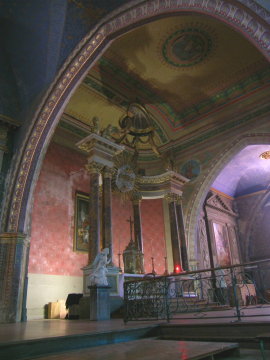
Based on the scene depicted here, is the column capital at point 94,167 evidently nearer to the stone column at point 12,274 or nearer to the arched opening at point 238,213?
the stone column at point 12,274

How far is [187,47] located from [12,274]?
8.45m

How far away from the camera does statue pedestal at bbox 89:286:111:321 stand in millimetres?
6242

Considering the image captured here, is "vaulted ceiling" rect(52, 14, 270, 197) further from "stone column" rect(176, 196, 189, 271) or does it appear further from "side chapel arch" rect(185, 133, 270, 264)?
"stone column" rect(176, 196, 189, 271)

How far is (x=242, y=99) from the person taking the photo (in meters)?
11.4

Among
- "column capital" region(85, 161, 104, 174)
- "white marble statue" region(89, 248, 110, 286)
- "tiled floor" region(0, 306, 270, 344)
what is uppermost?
"column capital" region(85, 161, 104, 174)

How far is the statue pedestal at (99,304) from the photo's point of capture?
6242 mm

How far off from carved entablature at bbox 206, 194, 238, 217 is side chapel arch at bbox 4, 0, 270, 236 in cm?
881

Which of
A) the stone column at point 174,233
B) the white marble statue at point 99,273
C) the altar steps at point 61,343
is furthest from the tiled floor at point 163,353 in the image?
the stone column at point 174,233

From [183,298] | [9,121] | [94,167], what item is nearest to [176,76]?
[94,167]

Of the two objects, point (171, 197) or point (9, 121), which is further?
point (171, 197)

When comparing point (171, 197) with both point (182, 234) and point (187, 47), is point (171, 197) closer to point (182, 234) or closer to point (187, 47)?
Result: point (182, 234)

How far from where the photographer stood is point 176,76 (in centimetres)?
1109

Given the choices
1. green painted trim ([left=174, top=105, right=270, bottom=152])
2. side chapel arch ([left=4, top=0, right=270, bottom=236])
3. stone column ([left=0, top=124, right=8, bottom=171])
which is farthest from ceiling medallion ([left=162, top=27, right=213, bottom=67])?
stone column ([left=0, top=124, right=8, bottom=171])

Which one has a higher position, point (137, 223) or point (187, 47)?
point (187, 47)
